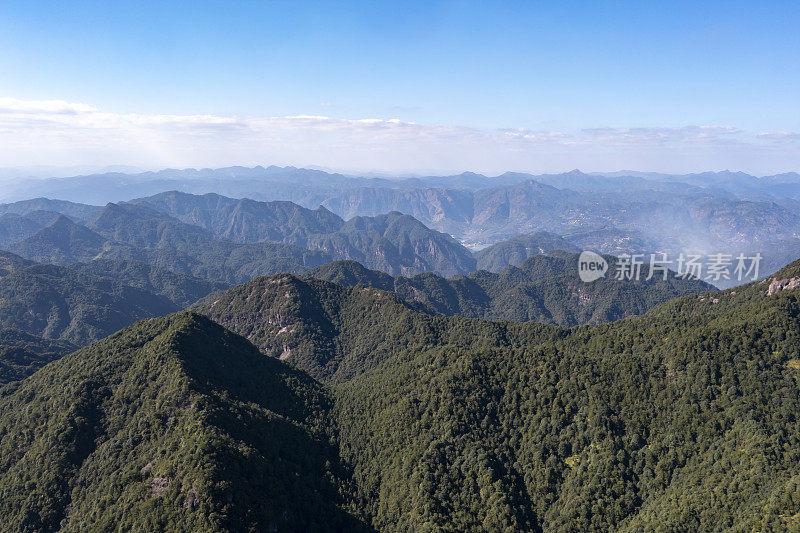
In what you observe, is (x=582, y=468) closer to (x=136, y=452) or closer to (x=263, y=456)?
(x=263, y=456)

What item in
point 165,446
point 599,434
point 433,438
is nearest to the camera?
point 165,446

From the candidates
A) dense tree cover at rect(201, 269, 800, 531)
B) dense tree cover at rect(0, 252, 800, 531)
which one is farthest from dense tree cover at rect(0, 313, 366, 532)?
dense tree cover at rect(201, 269, 800, 531)

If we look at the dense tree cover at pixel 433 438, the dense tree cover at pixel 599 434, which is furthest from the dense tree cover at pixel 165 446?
the dense tree cover at pixel 599 434

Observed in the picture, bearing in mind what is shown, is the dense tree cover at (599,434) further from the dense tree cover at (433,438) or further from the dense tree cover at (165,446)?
the dense tree cover at (165,446)

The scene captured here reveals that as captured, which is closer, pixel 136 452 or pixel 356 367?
pixel 136 452

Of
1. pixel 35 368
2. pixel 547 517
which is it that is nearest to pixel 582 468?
pixel 547 517

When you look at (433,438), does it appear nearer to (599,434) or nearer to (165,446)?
(599,434)

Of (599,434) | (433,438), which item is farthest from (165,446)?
(599,434)

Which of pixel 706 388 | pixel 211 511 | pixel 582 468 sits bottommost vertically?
pixel 582 468
